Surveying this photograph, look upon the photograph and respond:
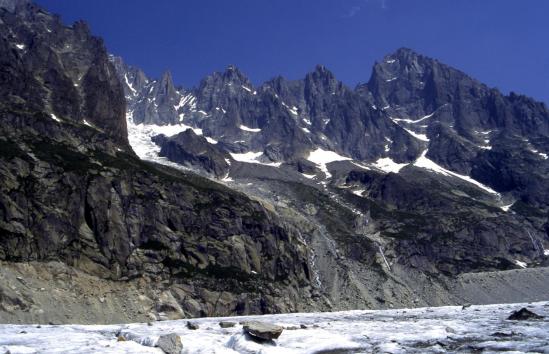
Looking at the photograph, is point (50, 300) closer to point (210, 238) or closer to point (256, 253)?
point (210, 238)

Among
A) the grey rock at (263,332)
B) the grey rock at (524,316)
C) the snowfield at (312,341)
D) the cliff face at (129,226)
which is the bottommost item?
the snowfield at (312,341)

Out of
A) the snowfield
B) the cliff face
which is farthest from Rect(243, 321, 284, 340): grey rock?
the cliff face

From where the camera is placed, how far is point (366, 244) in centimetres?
17812

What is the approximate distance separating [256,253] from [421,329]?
102 metres

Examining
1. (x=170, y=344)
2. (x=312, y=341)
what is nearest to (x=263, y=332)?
(x=312, y=341)

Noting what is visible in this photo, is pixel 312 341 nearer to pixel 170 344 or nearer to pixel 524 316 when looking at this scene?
pixel 170 344

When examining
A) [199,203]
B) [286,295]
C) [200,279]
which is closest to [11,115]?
[199,203]

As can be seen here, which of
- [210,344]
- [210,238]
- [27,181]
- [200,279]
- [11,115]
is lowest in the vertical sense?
[210,344]

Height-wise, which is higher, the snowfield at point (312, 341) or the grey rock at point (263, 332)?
the grey rock at point (263, 332)

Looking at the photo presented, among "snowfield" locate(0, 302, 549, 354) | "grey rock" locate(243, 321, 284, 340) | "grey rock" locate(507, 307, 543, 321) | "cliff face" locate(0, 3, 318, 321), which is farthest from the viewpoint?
"cliff face" locate(0, 3, 318, 321)

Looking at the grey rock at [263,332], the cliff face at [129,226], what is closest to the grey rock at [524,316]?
the grey rock at [263,332]

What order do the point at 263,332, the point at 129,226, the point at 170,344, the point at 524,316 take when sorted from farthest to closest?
the point at 129,226, the point at 524,316, the point at 263,332, the point at 170,344

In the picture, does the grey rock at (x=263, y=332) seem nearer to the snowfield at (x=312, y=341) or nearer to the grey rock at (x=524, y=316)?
the snowfield at (x=312, y=341)

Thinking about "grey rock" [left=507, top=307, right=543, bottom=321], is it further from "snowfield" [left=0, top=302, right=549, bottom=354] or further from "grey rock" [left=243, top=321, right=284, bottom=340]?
"grey rock" [left=243, top=321, right=284, bottom=340]
